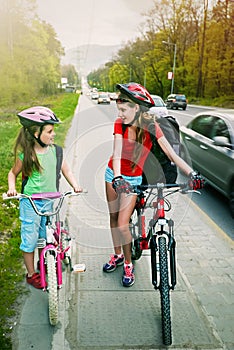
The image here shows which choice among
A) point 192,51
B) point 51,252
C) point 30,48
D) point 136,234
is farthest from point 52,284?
point 192,51

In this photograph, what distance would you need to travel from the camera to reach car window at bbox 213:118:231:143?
19.6ft

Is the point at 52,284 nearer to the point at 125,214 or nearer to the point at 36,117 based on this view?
the point at 125,214

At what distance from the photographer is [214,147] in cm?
620

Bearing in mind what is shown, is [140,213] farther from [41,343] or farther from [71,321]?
[41,343]

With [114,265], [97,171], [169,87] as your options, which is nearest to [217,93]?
[169,87]

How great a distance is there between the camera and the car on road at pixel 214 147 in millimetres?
5622

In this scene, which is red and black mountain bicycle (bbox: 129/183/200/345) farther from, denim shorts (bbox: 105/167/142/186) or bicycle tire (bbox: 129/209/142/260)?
bicycle tire (bbox: 129/209/142/260)

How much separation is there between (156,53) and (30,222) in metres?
46.3

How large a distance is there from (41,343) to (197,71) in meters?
47.6

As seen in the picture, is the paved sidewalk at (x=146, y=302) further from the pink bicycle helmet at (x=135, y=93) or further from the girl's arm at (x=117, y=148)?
the pink bicycle helmet at (x=135, y=93)

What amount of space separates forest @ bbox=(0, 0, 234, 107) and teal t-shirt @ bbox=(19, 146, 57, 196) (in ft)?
30.6

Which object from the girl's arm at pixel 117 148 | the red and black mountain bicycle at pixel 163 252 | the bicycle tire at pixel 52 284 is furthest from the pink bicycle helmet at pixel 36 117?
the bicycle tire at pixel 52 284

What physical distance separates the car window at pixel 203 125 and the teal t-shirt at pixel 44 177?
4.28 meters

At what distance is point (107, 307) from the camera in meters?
3.16
